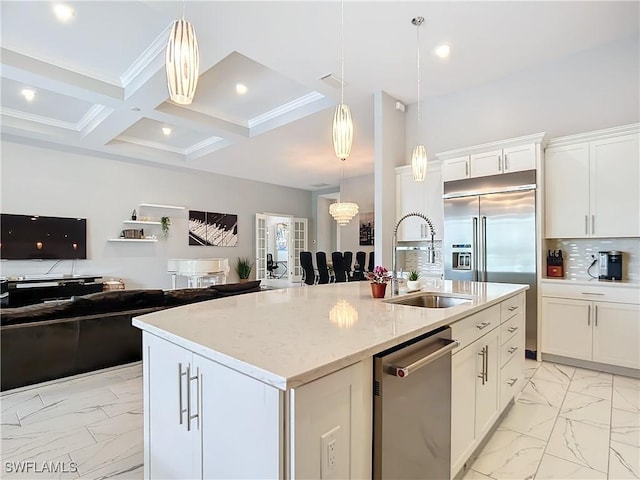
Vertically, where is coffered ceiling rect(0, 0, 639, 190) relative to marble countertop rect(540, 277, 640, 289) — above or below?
above

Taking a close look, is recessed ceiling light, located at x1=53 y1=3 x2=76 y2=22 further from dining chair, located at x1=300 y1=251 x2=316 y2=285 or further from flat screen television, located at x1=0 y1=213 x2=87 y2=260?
dining chair, located at x1=300 y1=251 x2=316 y2=285

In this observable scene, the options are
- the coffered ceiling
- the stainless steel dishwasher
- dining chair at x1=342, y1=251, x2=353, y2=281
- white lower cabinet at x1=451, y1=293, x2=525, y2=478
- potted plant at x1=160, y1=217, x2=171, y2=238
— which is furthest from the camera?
potted plant at x1=160, y1=217, x2=171, y2=238

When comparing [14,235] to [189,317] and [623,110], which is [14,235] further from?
[623,110]

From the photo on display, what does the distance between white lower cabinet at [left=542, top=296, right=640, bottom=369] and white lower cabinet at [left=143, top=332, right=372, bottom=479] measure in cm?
330

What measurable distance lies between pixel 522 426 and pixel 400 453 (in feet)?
5.33

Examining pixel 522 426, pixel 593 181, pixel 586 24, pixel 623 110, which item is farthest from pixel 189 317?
pixel 623 110

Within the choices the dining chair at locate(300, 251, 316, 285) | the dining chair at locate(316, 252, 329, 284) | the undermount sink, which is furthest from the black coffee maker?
the dining chair at locate(300, 251, 316, 285)

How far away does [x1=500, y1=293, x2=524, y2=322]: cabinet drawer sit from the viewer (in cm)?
225

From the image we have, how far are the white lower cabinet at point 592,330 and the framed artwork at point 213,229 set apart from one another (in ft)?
23.2

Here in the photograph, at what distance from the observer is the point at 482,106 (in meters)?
4.43

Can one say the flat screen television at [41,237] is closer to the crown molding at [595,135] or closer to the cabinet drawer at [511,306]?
the cabinet drawer at [511,306]

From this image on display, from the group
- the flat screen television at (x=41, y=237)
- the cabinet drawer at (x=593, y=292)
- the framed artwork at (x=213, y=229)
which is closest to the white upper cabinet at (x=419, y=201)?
the cabinet drawer at (x=593, y=292)

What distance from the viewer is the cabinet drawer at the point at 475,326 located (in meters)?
1.62

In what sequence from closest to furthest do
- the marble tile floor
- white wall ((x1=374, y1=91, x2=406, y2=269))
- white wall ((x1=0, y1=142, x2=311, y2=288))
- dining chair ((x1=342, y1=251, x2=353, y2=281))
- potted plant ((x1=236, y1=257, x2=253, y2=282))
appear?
the marble tile floor, white wall ((x1=374, y1=91, x2=406, y2=269)), white wall ((x1=0, y1=142, x2=311, y2=288)), dining chair ((x1=342, y1=251, x2=353, y2=281)), potted plant ((x1=236, y1=257, x2=253, y2=282))
